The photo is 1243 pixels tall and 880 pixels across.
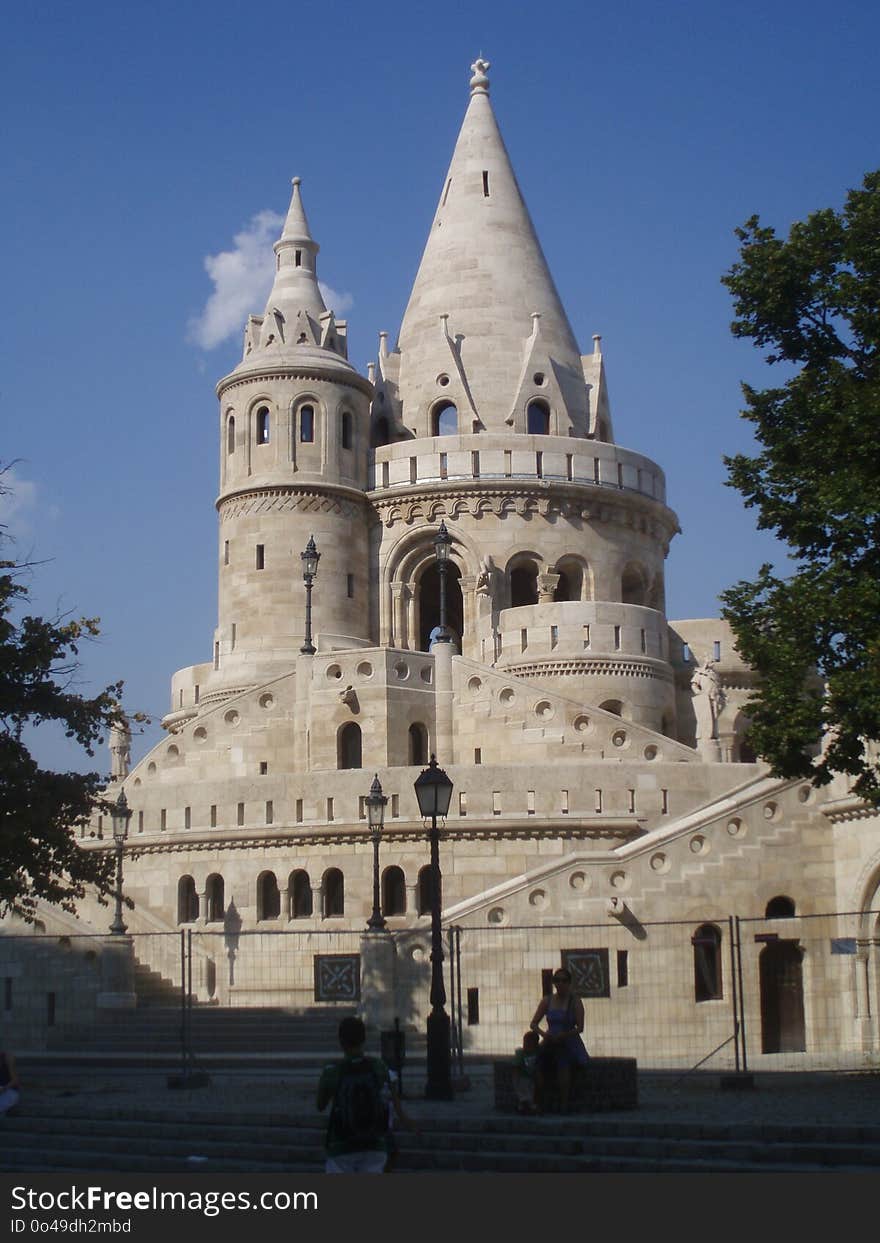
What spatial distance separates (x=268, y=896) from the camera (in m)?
35.4

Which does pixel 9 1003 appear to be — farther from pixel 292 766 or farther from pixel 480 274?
pixel 480 274

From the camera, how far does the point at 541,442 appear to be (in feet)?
152

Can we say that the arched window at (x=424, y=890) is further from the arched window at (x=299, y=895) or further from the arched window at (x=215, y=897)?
the arched window at (x=215, y=897)

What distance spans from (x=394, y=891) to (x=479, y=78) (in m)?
30.0

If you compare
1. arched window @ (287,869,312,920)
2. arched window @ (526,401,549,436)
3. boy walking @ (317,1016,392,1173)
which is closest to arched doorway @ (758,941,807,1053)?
arched window @ (287,869,312,920)

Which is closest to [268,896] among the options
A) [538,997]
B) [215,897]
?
[215,897]

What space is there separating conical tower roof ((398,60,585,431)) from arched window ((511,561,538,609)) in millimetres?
4091

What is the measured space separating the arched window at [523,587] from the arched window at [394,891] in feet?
46.3

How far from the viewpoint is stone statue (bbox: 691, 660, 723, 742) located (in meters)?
41.4

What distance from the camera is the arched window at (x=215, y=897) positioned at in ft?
117

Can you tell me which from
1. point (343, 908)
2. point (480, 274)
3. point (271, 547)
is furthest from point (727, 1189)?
point (480, 274)

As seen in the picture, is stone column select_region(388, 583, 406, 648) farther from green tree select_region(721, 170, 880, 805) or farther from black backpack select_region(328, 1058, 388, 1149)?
black backpack select_region(328, 1058, 388, 1149)

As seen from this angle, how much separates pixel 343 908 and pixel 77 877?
12647 mm

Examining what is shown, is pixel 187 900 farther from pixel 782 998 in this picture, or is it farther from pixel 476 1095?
pixel 476 1095
